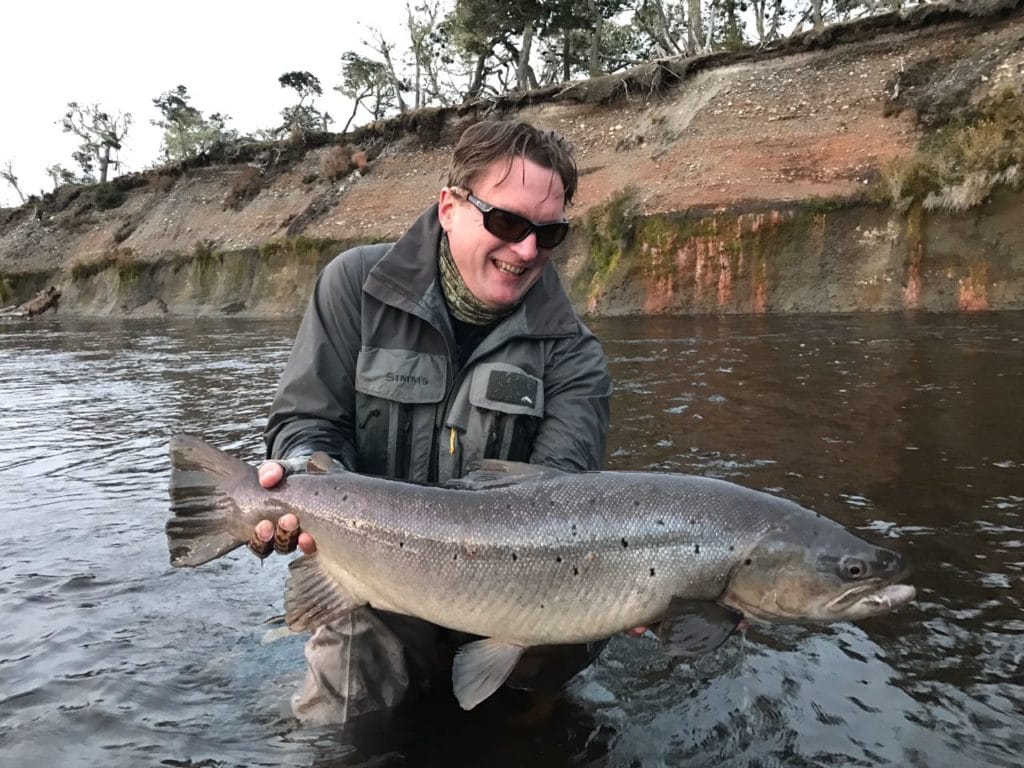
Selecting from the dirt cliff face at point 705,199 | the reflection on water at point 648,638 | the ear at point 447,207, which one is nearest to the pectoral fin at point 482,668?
the reflection on water at point 648,638

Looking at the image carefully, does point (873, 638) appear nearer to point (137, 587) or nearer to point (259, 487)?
point (259, 487)

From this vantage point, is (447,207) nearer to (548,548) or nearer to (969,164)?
(548,548)

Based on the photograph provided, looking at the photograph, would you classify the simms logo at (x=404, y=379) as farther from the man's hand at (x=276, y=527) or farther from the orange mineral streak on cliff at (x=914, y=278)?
the orange mineral streak on cliff at (x=914, y=278)

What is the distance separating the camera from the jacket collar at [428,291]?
3.43 metres

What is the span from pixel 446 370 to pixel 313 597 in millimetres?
1101

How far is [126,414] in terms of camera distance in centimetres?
1016

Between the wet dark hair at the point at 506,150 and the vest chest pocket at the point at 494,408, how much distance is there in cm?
80

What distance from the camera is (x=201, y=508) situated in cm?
300

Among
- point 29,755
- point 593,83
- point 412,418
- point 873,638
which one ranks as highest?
point 593,83

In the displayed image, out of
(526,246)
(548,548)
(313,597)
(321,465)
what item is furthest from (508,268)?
(313,597)

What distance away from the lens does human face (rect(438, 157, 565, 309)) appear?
3.19 metres

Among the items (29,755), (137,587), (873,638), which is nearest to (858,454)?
(873,638)

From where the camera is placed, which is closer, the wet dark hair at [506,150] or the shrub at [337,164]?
the wet dark hair at [506,150]

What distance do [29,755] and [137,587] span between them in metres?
1.70
